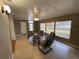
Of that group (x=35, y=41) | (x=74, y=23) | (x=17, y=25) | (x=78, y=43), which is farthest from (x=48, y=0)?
(x=17, y=25)

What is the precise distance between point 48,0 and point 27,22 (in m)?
7.19

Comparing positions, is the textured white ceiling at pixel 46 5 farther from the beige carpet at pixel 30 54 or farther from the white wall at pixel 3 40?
the beige carpet at pixel 30 54

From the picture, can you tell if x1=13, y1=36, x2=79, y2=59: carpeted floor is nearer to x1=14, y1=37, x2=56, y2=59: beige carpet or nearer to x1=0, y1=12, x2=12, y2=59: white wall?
x1=14, y1=37, x2=56, y2=59: beige carpet

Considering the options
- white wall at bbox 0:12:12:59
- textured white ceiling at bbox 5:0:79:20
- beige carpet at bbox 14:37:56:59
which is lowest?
beige carpet at bbox 14:37:56:59

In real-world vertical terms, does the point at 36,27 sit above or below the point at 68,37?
above

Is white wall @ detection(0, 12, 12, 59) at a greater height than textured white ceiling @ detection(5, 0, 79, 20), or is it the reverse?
textured white ceiling @ detection(5, 0, 79, 20)

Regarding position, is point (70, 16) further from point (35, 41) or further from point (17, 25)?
point (17, 25)

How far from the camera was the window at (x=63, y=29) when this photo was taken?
445 centimetres

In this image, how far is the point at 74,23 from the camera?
3.98 metres

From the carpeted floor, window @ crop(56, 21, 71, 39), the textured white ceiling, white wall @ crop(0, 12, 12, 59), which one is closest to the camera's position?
white wall @ crop(0, 12, 12, 59)

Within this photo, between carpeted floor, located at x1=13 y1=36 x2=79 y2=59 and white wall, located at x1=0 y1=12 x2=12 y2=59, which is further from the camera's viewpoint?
carpeted floor, located at x1=13 y1=36 x2=79 y2=59

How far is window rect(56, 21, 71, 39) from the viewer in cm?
445

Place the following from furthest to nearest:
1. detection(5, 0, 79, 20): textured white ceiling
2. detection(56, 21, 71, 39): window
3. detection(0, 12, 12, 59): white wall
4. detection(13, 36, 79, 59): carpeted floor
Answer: detection(56, 21, 71, 39): window < detection(13, 36, 79, 59): carpeted floor < detection(5, 0, 79, 20): textured white ceiling < detection(0, 12, 12, 59): white wall

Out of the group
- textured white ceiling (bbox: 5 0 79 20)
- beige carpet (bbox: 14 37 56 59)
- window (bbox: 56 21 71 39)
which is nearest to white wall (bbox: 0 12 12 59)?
textured white ceiling (bbox: 5 0 79 20)
